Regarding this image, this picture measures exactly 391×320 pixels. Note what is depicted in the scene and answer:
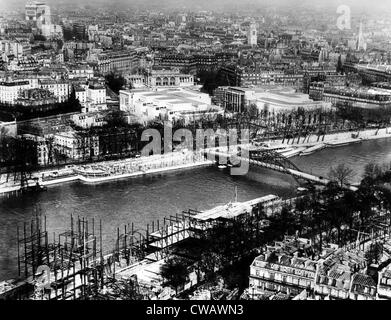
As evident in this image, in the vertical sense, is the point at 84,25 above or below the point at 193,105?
above

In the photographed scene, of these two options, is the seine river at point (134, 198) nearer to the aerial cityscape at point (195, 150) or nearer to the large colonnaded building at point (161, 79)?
the aerial cityscape at point (195, 150)

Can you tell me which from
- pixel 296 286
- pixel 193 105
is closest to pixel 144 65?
pixel 193 105

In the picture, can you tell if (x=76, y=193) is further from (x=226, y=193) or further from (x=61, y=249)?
(x=61, y=249)

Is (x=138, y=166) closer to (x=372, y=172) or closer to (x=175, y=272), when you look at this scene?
(x=372, y=172)

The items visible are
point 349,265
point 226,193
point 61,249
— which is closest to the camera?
point 349,265

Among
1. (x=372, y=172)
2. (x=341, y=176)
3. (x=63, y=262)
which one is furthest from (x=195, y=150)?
(x=63, y=262)

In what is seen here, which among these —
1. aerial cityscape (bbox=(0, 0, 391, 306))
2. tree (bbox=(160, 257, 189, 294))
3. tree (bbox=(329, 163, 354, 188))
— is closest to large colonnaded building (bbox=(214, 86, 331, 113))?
aerial cityscape (bbox=(0, 0, 391, 306))
